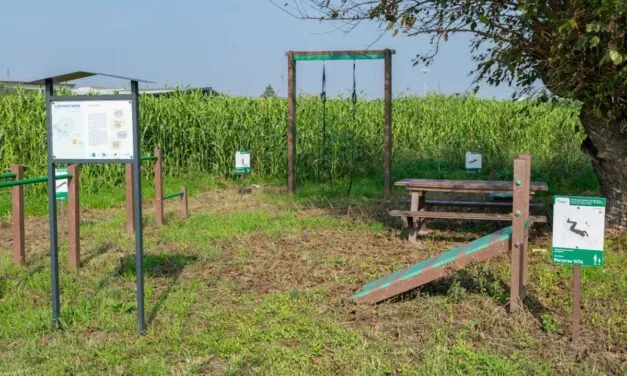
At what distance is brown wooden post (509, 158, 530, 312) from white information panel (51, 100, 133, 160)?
255 centimetres

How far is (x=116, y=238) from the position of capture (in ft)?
26.8

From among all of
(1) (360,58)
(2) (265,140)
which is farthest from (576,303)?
(2) (265,140)

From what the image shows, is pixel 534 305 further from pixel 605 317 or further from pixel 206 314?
pixel 206 314

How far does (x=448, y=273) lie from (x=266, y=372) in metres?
1.71

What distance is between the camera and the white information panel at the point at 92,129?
14.7 feet

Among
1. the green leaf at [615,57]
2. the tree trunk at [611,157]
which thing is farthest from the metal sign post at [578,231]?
the tree trunk at [611,157]

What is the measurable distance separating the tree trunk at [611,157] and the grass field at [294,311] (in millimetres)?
326

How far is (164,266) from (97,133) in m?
2.41

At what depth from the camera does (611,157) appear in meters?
7.25

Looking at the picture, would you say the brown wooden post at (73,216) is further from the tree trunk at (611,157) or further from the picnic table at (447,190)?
the tree trunk at (611,157)

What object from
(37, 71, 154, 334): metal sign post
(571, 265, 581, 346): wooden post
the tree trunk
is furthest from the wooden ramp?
the tree trunk

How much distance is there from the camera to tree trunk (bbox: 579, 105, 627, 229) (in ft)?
23.5

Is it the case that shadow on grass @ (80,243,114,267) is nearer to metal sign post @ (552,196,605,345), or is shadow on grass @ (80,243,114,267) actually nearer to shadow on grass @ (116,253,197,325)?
shadow on grass @ (116,253,197,325)

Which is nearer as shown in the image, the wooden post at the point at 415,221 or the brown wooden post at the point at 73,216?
the brown wooden post at the point at 73,216
